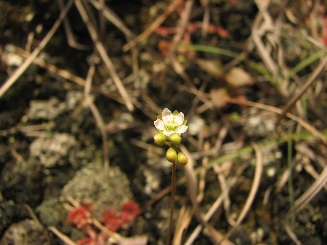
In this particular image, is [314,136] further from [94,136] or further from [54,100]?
[54,100]

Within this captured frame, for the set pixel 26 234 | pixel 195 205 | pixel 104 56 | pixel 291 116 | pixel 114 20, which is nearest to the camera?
pixel 26 234

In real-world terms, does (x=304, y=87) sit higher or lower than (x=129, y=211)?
higher

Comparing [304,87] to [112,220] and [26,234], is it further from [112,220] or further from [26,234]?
[26,234]

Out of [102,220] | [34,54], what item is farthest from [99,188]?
[34,54]

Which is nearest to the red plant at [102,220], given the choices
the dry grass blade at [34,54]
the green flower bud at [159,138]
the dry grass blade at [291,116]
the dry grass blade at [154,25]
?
the green flower bud at [159,138]

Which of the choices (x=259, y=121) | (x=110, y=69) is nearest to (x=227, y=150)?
(x=259, y=121)

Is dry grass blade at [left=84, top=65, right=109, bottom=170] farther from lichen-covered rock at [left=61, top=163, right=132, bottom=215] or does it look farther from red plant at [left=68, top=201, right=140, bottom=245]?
red plant at [left=68, top=201, right=140, bottom=245]
